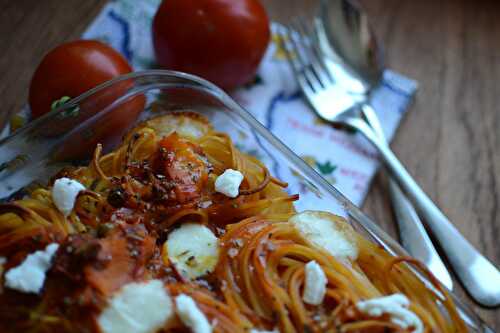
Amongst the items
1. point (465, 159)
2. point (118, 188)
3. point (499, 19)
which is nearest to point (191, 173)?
point (118, 188)

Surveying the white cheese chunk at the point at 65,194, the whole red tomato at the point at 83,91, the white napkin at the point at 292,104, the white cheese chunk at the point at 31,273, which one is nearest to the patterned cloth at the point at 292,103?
the white napkin at the point at 292,104

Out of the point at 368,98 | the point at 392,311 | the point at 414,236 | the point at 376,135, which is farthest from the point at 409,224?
the point at 392,311

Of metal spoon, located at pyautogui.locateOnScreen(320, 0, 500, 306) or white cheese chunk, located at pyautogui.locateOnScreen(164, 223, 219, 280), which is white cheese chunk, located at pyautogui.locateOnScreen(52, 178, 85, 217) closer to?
white cheese chunk, located at pyautogui.locateOnScreen(164, 223, 219, 280)

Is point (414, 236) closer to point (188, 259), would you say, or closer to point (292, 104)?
point (292, 104)

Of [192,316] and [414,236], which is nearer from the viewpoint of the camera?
[192,316]

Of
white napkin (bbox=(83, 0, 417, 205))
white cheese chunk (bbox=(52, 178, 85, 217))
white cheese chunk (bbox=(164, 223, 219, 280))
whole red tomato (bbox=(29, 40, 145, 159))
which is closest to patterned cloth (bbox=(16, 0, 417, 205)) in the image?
white napkin (bbox=(83, 0, 417, 205))

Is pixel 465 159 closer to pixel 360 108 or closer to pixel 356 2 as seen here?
pixel 360 108
